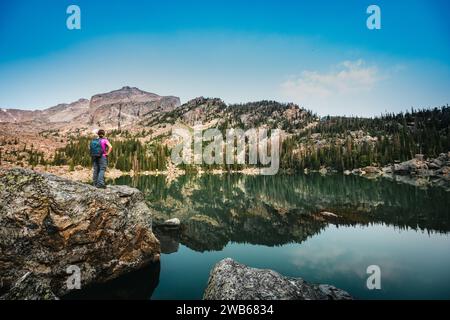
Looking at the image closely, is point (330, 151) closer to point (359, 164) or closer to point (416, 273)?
point (359, 164)

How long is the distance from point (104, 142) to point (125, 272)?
755 cm

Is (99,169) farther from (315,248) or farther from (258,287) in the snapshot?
(315,248)

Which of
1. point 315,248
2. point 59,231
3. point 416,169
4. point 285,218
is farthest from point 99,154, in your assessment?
point 416,169

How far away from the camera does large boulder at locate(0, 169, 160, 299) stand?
39.0 feet

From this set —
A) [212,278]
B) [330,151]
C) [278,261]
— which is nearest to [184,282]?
[212,278]

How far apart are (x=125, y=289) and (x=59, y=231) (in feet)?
14.5

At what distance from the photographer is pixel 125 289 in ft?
45.9

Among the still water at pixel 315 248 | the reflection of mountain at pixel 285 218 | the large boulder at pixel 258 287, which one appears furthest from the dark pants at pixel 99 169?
the reflection of mountain at pixel 285 218

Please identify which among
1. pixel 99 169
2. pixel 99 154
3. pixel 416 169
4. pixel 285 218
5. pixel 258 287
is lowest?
pixel 285 218

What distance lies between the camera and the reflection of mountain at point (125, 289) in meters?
13.1

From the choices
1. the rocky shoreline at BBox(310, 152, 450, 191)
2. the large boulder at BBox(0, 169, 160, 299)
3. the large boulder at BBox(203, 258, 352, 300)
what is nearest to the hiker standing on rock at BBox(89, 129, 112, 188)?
the large boulder at BBox(0, 169, 160, 299)

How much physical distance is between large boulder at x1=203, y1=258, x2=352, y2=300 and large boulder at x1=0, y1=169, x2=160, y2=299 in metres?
6.71

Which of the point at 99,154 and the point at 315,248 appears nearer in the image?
the point at 99,154

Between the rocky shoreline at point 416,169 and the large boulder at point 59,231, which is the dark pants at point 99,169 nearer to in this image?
the large boulder at point 59,231
